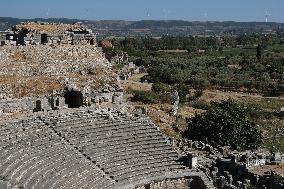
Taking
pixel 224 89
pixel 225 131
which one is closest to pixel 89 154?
pixel 225 131

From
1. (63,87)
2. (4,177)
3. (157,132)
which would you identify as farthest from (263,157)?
(4,177)

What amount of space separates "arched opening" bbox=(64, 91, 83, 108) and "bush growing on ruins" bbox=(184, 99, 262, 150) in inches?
329

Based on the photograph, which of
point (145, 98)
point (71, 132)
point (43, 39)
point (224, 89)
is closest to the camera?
point (71, 132)

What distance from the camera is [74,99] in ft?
77.7

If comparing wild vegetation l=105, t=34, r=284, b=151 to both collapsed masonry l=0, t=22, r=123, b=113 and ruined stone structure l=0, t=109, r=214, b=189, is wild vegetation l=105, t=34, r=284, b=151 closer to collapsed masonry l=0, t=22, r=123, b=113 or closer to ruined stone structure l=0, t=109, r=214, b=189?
collapsed masonry l=0, t=22, r=123, b=113

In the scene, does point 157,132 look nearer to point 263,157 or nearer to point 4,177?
point 263,157

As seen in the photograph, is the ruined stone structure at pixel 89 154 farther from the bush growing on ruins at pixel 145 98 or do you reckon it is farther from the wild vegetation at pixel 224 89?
the bush growing on ruins at pixel 145 98

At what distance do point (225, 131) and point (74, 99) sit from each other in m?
9.11

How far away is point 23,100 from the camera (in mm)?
21922

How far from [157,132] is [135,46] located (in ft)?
295

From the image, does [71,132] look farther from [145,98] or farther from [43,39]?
[145,98]

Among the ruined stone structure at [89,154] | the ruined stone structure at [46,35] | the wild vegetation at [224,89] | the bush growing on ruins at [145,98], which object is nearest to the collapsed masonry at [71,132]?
the ruined stone structure at [89,154]

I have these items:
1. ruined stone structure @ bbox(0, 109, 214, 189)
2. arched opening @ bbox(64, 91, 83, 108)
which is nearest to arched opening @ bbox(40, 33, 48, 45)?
arched opening @ bbox(64, 91, 83, 108)

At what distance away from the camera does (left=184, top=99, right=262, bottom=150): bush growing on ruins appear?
94.2ft
